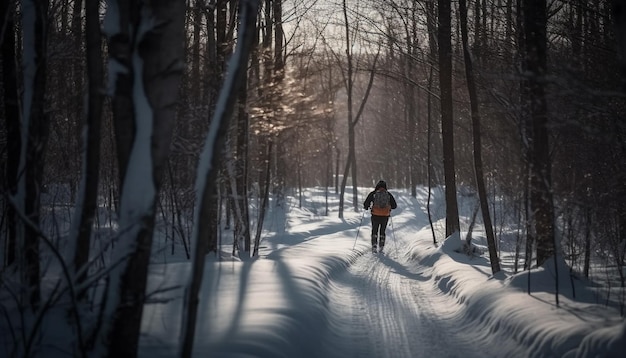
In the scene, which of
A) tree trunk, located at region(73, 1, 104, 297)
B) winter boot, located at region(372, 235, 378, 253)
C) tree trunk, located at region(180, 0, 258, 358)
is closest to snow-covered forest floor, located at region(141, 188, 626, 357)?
tree trunk, located at region(180, 0, 258, 358)

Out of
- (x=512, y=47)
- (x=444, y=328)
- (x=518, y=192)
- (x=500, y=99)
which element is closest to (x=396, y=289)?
(x=444, y=328)

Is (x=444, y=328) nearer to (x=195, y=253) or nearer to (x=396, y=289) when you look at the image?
(x=396, y=289)

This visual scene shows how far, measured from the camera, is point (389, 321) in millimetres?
6133

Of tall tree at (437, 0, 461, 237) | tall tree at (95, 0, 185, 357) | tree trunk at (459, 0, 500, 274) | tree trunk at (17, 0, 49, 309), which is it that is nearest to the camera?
tall tree at (95, 0, 185, 357)

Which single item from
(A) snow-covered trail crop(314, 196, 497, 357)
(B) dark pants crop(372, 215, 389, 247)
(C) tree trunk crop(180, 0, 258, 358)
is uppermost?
(C) tree trunk crop(180, 0, 258, 358)

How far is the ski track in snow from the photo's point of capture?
5.09 meters

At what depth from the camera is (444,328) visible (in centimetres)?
598

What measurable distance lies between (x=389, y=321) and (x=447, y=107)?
793cm

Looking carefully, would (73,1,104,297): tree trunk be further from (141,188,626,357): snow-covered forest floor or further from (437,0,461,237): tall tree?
(437,0,461,237): tall tree

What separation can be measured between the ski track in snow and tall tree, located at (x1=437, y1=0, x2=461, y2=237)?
146 inches

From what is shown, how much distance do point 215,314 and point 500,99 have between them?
5.67 m

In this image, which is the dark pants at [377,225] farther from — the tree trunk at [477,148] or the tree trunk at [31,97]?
the tree trunk at [31,97]

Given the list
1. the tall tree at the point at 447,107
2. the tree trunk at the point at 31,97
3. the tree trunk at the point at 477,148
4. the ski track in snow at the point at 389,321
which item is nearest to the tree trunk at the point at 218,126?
the tree trunk at the point at 31,97

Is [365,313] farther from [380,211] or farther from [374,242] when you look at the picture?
[374,242]
